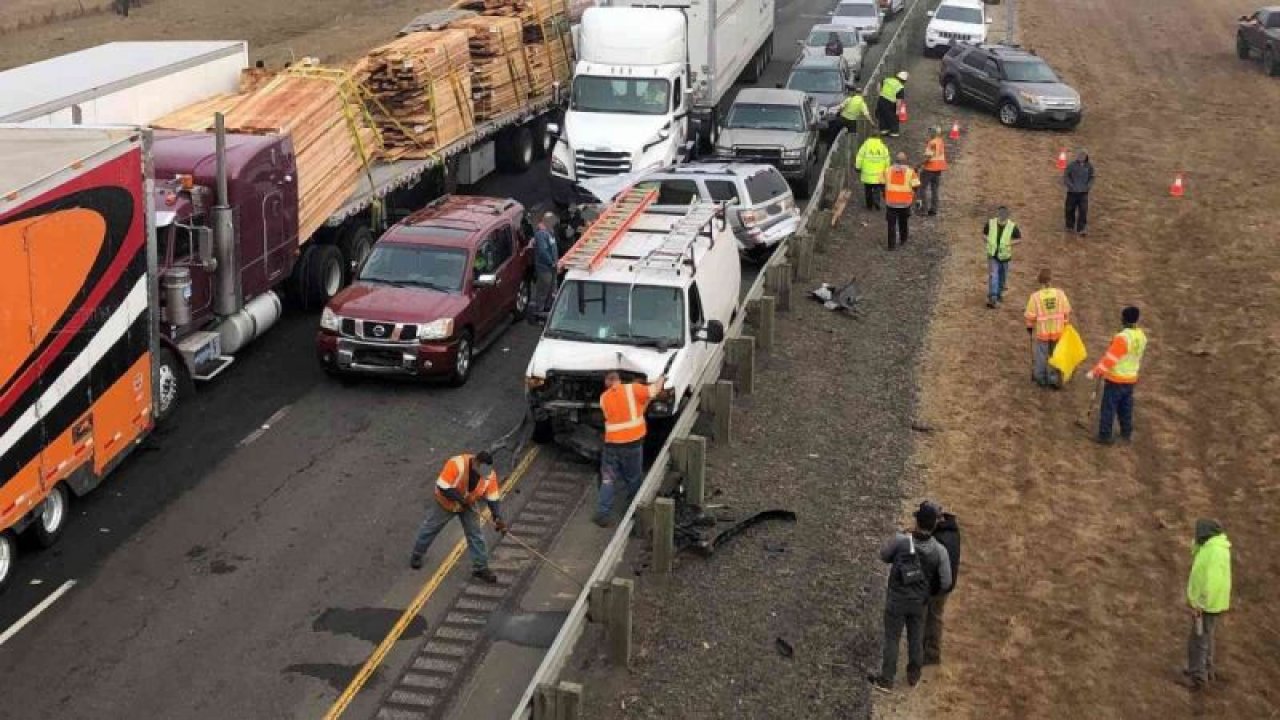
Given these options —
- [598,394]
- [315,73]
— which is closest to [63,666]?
[598,394]

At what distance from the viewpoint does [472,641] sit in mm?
12570

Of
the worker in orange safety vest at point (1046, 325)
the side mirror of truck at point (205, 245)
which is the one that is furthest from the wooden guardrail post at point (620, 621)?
the worker in orange safety vest at point (1046, 325)

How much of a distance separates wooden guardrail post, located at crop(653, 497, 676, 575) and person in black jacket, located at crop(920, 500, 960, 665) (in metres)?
2.24

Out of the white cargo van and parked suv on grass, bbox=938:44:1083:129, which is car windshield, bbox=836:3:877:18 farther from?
the white cargo van

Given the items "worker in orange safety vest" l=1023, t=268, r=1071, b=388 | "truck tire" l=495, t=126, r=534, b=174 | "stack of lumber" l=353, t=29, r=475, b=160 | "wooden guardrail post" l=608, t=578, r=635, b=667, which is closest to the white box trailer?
"stack of lumber" l=353, t=29, r=475, b=160

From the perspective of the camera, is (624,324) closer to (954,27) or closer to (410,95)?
(410,95)

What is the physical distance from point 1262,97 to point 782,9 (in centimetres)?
2075

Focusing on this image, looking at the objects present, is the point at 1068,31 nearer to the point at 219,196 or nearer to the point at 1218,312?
the point at 1218,312

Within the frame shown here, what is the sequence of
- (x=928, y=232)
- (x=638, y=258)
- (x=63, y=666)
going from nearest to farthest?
(x=63, y=666)
(x=638, y=258)
(x=928, y=232)

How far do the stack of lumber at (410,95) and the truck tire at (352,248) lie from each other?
208 centimetres

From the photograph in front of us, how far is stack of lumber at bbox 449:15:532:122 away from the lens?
27.5 meters

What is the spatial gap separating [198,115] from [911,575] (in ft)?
45.6

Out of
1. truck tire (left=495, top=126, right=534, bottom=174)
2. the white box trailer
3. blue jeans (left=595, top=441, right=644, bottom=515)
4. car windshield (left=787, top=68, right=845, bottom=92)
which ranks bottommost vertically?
blue jeans (left=595, top=441, right=644, bottom=515)

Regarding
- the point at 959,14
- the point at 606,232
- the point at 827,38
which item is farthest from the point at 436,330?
the point at 959,14
